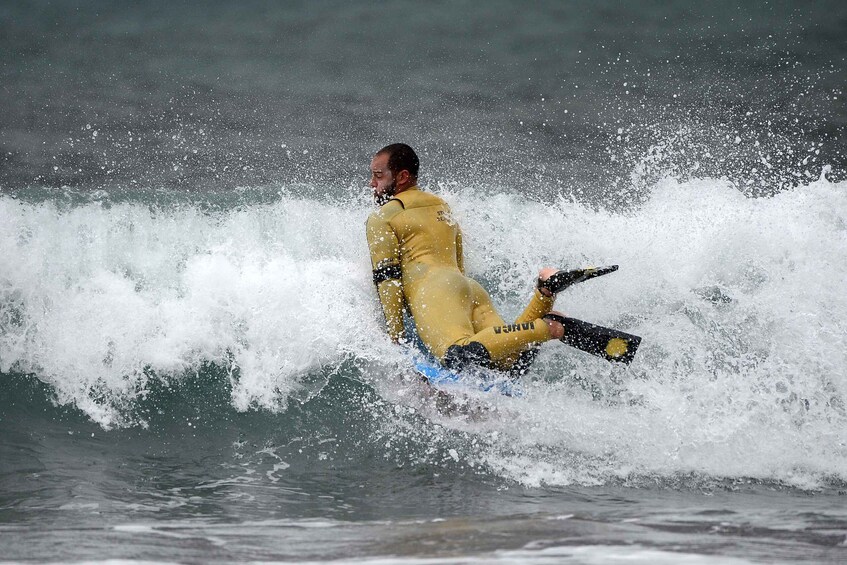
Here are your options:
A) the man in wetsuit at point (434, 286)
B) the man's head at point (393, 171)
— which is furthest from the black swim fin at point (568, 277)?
the man's head at point (393, 171)

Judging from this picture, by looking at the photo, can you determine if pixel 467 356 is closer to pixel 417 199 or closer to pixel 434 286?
pixel 434 286

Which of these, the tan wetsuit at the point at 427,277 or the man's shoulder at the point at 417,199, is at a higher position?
the man's shoulder at the point at 417,199

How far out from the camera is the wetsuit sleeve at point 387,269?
4.39 m

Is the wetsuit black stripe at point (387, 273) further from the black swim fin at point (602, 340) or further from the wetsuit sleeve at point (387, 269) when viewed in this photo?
the black swim fin at point (602, 340)

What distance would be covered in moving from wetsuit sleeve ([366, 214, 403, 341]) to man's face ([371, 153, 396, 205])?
0.22m

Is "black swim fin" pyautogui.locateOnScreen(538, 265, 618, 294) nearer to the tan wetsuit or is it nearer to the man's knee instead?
the tan wetsuit

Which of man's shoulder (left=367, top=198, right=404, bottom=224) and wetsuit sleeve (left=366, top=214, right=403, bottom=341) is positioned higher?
man's shoulder (left=367, top=198, right=404, bottom=224)

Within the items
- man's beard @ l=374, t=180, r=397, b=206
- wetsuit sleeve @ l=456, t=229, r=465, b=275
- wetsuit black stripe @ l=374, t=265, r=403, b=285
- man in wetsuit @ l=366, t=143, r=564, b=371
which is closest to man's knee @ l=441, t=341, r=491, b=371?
man in wetsuit @ l=366, t=143, r=564, b=371

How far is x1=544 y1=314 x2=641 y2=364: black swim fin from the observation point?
13.0ft

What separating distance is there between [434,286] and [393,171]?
693 millimetres

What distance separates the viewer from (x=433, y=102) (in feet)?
40.5

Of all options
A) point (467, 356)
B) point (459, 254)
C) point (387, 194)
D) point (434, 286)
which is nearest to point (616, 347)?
point (467, 356)

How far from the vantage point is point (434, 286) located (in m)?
4.33

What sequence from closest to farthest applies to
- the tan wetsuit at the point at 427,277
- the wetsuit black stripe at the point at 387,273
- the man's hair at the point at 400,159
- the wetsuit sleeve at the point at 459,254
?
the tan wetsuit at the point at 427,277 < the wetsuit black stripe at the point at 387,273 < the man's hair at the point at 400,159 < the wetsuit sleeve at the point at 459,254
